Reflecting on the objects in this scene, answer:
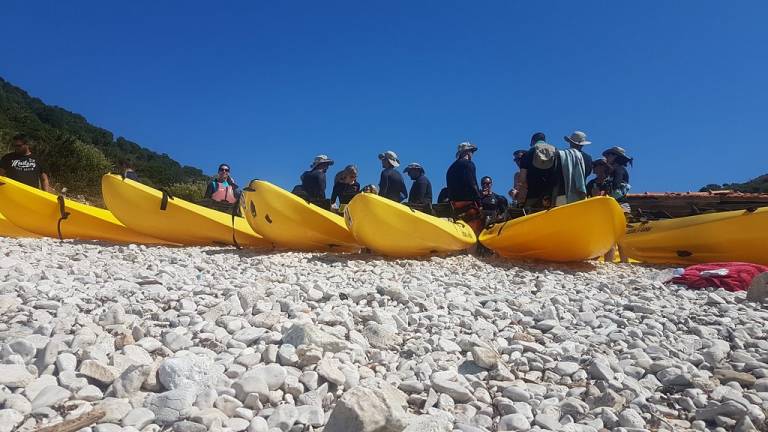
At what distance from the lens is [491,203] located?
312 inches

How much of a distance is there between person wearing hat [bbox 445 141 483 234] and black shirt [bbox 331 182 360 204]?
1.38m

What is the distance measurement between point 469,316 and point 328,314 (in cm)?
80

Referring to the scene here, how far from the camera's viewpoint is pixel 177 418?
1.41m

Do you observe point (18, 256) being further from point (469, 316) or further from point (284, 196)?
point (469, 316)

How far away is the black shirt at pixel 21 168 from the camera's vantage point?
22.7 feet

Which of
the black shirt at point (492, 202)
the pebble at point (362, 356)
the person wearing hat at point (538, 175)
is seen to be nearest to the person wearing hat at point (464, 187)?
the black shirt at point (492, 202)

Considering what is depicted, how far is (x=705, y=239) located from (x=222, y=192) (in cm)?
724

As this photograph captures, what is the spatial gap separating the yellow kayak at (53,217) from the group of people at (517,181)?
263cm

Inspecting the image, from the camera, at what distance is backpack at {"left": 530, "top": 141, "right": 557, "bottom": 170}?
219 inches

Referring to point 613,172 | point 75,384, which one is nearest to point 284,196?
point 75,384

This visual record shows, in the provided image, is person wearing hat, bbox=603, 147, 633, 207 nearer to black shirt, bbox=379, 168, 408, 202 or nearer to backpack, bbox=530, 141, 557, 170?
backpack, bbox=530, 141, 557, 170

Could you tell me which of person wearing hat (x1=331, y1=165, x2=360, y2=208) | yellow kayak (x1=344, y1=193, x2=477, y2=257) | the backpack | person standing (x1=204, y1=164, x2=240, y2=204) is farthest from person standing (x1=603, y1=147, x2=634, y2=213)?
person standing (x1=204, y1=164, x2=240, y2=204)

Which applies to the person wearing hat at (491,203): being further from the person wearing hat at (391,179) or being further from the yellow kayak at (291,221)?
the yellow kayak at (291,221)

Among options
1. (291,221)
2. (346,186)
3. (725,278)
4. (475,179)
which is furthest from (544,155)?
(291,221)
